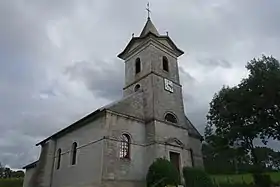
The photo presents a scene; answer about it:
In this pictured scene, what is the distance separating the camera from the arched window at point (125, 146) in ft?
63.7

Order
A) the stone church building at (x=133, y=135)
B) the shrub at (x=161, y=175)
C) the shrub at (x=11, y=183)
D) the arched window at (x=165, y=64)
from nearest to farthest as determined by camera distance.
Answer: the shrub at (x=161, y=175)
the stone church building at (x=133, y=135)
the arched window at (x=165, y=64)
the shrub at (x=11, y=183)

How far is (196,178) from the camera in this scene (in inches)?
762

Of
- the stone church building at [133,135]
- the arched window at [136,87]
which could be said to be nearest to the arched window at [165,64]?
the stone church building at [133,135]

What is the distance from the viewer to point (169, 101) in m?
23.6

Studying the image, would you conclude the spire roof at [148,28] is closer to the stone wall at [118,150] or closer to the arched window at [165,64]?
the arched window at [165,64]

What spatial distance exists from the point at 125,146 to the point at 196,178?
19.2 ft

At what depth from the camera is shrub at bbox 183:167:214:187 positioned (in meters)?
19.0

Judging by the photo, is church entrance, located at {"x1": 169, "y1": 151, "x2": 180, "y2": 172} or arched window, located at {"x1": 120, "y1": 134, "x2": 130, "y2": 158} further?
church entrance, located at {"x1": 169, "y1": 151, "x2": 180, "y2": 172}

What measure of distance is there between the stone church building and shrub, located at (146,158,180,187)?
1.19 meters

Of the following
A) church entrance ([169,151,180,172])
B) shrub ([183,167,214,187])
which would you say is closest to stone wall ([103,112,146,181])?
church entrance ([169,151,180,172])

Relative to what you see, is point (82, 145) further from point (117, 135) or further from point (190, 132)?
point (190, 132)

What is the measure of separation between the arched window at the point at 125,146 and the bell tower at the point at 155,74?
8.90 ft

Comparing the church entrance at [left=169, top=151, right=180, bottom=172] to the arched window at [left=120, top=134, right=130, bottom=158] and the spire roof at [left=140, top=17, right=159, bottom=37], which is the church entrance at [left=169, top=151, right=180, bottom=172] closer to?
the arched window at [left=120, top=134, right=130, bottom=158]

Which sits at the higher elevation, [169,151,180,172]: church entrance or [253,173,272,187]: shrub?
[169,151,180,172]: church entrance
